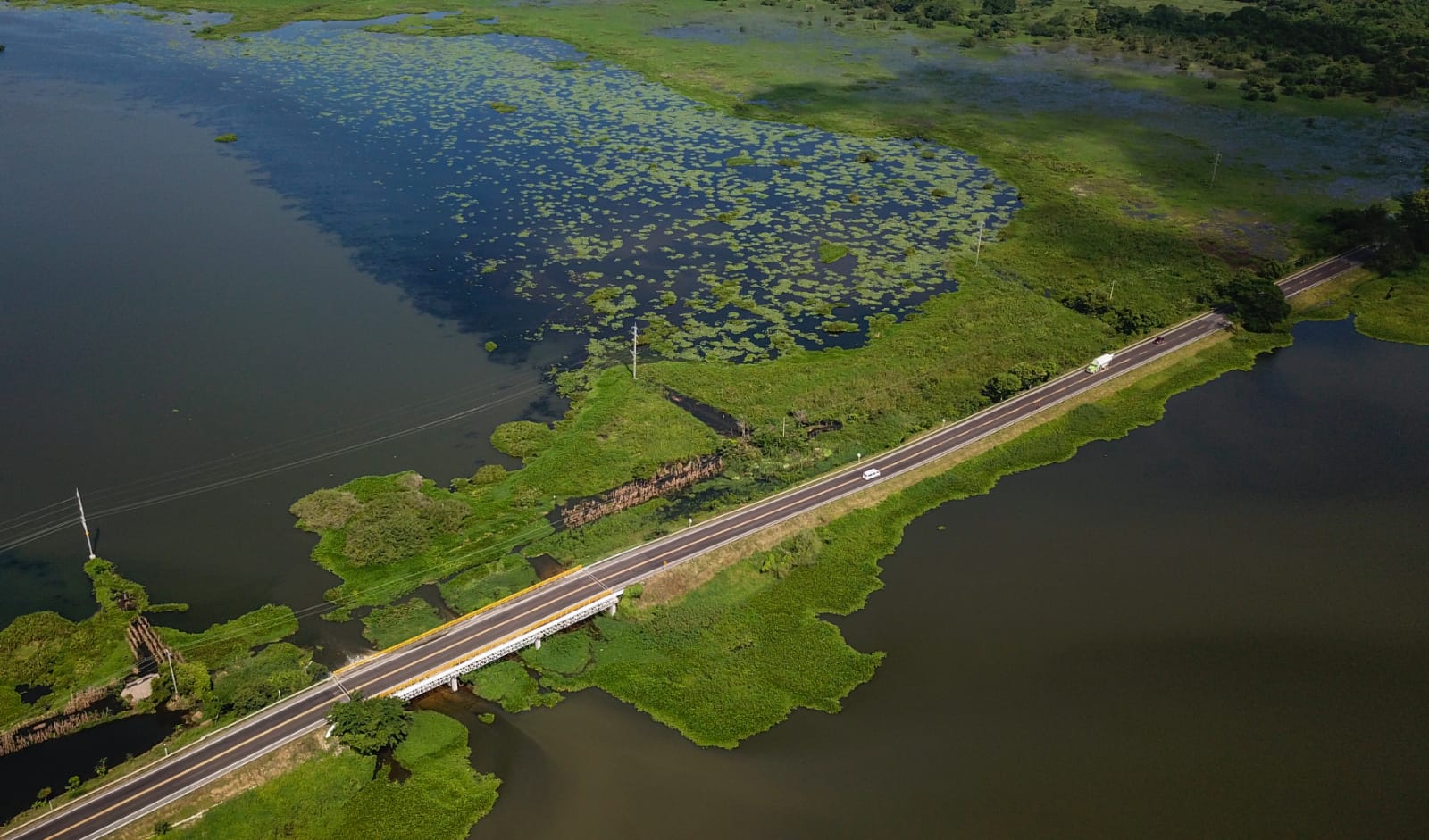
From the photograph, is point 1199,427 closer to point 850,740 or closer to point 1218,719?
point 1218,719

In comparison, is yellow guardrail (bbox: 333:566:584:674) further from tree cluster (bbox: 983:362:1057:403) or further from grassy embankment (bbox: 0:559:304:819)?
tree cluster (bbox: 983:362:1057:403)

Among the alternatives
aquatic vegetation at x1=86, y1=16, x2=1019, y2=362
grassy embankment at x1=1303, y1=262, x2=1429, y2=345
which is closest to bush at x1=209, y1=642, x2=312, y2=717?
aquatic vegetation at x1=86, y1=16, x2=1019, y2=362

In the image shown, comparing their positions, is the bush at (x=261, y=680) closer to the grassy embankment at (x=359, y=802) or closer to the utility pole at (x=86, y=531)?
the grassy embankment at (x=359, y=802)

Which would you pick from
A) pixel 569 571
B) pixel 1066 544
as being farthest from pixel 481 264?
pixel 1066 544

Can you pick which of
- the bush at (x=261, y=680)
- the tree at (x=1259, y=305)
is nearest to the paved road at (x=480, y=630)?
the bush at (x=261, y=680)

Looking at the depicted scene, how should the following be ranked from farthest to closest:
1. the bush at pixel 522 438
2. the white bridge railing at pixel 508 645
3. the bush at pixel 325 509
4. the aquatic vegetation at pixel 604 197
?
1. the aquatic vegetation at pixel 604 197
2. the bush at pixel 522 438
3. the bush at pixel 325 509
4. the white bridge railing at pixel 508 645
